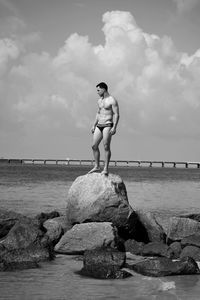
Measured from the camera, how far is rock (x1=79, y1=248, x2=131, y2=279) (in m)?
9.17

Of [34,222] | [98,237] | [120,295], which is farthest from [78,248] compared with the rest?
[120,295]

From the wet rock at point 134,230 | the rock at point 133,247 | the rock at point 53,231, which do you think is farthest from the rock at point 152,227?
the rock at point 53,231

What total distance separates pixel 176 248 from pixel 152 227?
168 cm

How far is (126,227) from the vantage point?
12.8 meters

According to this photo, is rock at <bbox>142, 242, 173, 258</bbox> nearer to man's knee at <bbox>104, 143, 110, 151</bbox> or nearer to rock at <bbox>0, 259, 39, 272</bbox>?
rock at <bbox>0, 259, 39, 272</bbox>

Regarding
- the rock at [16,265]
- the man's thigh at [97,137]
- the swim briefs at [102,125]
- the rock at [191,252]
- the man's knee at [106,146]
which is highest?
the swim briefs at [102,125]

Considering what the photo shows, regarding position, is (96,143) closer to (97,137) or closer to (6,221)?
(97,137)

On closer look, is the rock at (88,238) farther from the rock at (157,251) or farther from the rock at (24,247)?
the rock at (157,251)

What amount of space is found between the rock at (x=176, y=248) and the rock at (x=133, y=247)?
0.77 m

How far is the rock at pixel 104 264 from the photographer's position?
30.1 feet

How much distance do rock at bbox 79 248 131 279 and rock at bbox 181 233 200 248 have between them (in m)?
2.73

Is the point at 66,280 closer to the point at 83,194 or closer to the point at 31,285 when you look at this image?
the point at 31,285

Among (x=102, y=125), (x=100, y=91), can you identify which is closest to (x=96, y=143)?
(x=102, y=125)

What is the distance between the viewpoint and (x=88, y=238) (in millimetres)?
11203
